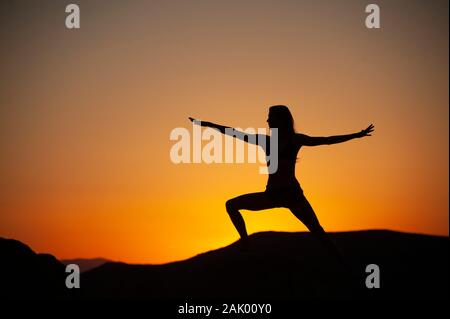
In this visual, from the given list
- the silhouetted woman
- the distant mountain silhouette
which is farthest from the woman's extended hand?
the distant mountain silhouette

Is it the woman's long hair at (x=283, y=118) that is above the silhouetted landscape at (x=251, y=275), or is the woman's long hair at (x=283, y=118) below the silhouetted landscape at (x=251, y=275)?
above

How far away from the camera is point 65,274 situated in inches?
481

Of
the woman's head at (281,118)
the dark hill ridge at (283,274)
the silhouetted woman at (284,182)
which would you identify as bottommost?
the dark hill ridge at (283,274)

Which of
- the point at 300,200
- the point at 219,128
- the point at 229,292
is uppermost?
the point at 219,128

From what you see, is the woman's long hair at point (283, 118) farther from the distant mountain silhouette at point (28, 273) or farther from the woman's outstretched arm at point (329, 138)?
the distant mountain silhouette at point (28, 273)

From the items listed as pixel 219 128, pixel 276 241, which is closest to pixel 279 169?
pixel 219 128

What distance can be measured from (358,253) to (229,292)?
443cm

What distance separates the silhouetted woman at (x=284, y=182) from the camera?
9.98m

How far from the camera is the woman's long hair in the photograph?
1030 cm

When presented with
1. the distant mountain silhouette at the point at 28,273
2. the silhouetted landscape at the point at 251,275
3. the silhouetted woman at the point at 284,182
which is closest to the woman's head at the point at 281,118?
the silhouetted woman at the point at 284,182

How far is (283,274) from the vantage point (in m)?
11.1
